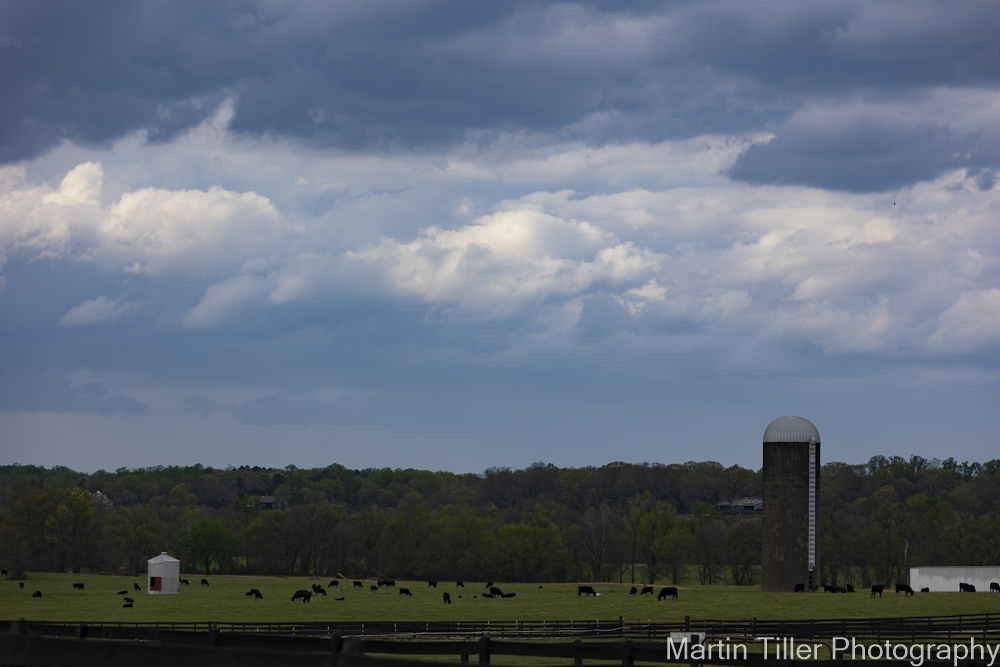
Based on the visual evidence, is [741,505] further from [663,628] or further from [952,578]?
[663,628]

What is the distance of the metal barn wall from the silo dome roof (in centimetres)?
46

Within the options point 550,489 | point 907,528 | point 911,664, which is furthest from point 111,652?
point 550,489

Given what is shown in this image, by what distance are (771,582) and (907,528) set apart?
5407 centimetres

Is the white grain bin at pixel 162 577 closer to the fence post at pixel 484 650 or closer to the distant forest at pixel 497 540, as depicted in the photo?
the distant forest at pixel 497 540

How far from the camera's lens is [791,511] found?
6738 centimetres

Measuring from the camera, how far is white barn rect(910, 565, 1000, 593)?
65.8 m

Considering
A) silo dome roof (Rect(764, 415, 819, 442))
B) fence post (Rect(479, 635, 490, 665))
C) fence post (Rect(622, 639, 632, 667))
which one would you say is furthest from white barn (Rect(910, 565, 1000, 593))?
fence post (Rect(479, 635, 490, 665))

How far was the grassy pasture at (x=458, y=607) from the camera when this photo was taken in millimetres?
51812

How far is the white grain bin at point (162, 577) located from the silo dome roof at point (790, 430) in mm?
44124

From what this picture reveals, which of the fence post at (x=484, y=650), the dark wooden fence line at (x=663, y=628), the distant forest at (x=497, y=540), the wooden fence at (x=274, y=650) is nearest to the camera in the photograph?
the wooden fence at (x=274, y=650)

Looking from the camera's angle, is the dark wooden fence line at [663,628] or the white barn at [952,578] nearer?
the dark wooden fence line at [663,628]

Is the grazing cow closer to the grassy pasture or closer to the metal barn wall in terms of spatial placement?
the grassy pasture

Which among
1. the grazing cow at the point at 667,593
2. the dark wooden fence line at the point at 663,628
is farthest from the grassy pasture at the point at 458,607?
the dark wooden fence line at the point at 663,628

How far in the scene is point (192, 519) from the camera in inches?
5930
